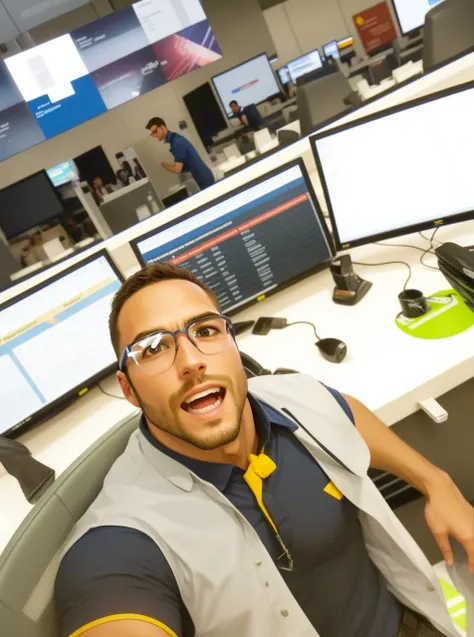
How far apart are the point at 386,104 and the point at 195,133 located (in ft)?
17.0

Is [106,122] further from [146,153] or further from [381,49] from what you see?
[381,49]

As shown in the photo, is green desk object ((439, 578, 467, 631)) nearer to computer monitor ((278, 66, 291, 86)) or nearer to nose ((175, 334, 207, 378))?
nose ((175, 334, 207, 378))

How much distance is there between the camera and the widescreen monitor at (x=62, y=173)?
573cm

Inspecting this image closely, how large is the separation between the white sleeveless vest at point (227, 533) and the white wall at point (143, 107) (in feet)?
19.3

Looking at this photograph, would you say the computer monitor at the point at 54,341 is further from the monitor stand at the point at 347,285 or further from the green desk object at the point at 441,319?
the green desk object at the point at 441,319

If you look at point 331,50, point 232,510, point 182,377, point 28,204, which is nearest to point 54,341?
point 182,377

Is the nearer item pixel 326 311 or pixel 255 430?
pixel 255 430

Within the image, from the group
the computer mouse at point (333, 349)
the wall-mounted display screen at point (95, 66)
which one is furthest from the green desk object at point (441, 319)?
the wall-mounted display screen at point (95, 66)

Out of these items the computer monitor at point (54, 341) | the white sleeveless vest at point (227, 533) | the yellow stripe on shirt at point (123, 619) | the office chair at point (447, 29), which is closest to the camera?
the yellow stripe on shirt at point (123, 619)

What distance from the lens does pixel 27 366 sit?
1381 millimetres

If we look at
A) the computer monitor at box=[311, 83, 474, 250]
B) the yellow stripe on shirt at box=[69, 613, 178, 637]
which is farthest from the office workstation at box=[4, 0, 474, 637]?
the yellow stripe on shirt at box=[69, 613, 178, 637]

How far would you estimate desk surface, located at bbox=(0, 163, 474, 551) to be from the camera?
3.50ft

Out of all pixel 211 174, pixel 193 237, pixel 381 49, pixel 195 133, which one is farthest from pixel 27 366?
pixel 381 49

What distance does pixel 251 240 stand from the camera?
4.90 ft
